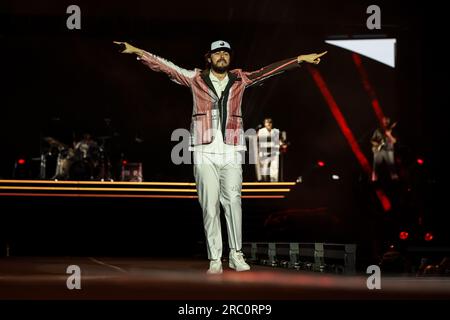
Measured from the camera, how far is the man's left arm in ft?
18.7

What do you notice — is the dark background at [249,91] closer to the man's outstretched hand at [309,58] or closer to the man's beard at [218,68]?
the man's outstretched hand at [309,58]

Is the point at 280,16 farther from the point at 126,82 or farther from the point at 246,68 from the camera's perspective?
the point at 126,82

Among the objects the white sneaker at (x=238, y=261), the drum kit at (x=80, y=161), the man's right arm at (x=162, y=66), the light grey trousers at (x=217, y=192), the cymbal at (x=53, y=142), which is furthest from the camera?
the cymbal at (x=53, y=142)

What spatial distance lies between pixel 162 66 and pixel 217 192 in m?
0.97

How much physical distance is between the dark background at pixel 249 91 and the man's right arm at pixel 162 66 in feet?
29.8

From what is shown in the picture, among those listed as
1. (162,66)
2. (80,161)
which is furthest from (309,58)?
(80,161)

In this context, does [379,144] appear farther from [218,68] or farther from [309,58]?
[218,68]

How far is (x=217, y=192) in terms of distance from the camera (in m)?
5.71

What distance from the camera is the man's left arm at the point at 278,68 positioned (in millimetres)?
5688

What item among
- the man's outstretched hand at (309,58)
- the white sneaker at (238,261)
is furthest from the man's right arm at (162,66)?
the white sneaker at (238,261)

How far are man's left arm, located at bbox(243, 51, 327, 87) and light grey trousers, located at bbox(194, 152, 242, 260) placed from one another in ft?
1.84

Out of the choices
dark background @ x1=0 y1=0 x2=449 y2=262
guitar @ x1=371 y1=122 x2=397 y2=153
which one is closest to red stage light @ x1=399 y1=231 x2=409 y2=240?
dark background @ x1=0 y1=0 x2=449 y2=262

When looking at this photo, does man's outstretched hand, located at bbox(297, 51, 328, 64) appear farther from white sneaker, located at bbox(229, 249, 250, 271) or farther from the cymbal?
the cymbal

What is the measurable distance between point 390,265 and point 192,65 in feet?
30.8
